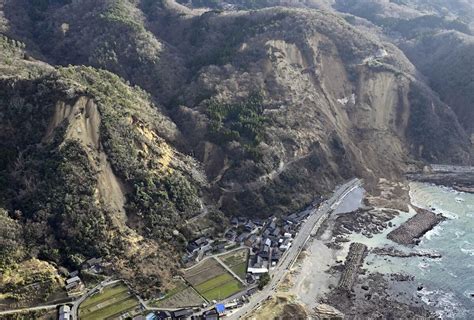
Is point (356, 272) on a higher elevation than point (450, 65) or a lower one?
lower

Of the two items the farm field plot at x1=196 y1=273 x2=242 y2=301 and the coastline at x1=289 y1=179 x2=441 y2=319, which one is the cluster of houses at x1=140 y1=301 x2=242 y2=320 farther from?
the coastline at x1=289 y1=179 x2=441 y2=319

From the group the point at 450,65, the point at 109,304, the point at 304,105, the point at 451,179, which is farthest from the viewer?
the point at 450,65

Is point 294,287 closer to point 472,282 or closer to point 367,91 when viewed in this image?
point 472,282

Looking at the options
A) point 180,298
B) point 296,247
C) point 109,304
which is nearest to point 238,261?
point 296,247

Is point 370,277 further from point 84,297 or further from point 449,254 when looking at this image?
point 84,297

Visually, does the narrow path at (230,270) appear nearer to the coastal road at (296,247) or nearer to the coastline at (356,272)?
the coastal road at (296,247)

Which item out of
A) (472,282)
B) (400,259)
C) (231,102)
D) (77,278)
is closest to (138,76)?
(231,102)

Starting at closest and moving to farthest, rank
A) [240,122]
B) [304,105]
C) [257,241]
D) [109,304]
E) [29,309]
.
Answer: [29,309], [109,304], [257,241], [240,122], [304,105]
